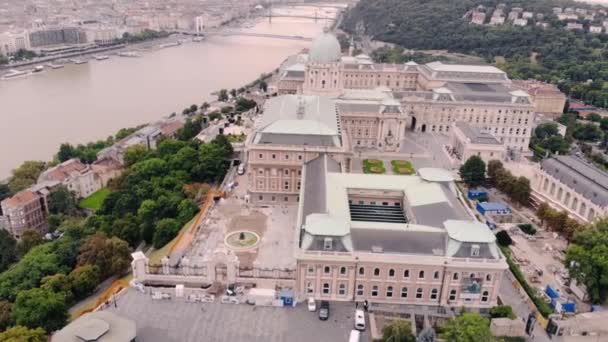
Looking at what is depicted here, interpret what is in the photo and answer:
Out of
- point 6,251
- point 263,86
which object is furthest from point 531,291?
point 263,86

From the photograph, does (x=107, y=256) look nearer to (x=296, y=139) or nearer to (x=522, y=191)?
(x=296, y=139)

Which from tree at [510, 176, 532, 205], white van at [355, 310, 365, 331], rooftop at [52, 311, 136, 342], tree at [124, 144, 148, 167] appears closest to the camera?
rooftop at [52, 311, 136, 342]

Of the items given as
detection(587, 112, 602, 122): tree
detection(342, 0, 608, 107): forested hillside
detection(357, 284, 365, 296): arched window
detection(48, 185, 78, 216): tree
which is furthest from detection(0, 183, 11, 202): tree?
detection(342, 0, 608, 107): forested hillside

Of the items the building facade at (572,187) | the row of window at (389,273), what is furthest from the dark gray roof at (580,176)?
the row of window at (389,273)

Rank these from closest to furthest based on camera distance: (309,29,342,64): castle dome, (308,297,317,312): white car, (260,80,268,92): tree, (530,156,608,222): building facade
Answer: (308,297,317,312): white car
(530,156,608,222): building facade
(309,29,342,64): castle dome
(260,80,268,92): tree

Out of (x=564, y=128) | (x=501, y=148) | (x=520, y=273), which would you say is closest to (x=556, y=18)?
(x=564, y=128)

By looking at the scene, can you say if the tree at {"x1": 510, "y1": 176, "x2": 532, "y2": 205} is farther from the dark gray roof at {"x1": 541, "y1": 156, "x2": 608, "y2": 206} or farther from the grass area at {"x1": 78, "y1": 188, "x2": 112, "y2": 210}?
the grass area at {"x1": 78, "y1": 188, "x2": 112, "y2": 210}

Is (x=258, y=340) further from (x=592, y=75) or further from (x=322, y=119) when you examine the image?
(x=592, y=75)
